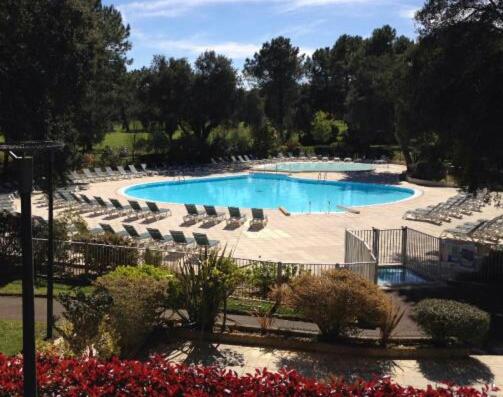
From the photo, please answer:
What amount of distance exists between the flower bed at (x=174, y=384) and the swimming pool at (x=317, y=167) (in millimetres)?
38390

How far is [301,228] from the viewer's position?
22969 mm

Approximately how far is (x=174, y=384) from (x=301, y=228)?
16.1 meters

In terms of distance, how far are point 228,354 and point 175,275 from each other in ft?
6.54

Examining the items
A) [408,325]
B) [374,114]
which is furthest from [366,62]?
[408,325]

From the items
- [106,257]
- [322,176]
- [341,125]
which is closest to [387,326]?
[106,257]

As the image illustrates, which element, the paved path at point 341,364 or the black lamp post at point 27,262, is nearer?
the black lamp post at point 27,262

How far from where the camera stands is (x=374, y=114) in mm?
45906

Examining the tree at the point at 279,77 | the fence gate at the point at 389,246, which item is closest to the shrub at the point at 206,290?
the fence gate at the point at 389,246

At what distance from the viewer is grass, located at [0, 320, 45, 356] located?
10187 millimetres

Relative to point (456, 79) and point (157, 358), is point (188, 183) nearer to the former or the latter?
point (456, 79)

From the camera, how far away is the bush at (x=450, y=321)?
1034 cm

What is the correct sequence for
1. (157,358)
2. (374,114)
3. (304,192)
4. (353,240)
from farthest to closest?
1. (374,114)
2. (304,192)
3. (353,240)
4. (157,358)

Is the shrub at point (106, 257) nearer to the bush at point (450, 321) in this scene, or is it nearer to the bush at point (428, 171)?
the bush at point (450, 321)

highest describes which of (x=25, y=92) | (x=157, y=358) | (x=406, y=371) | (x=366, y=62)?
(x=366, y=62)
